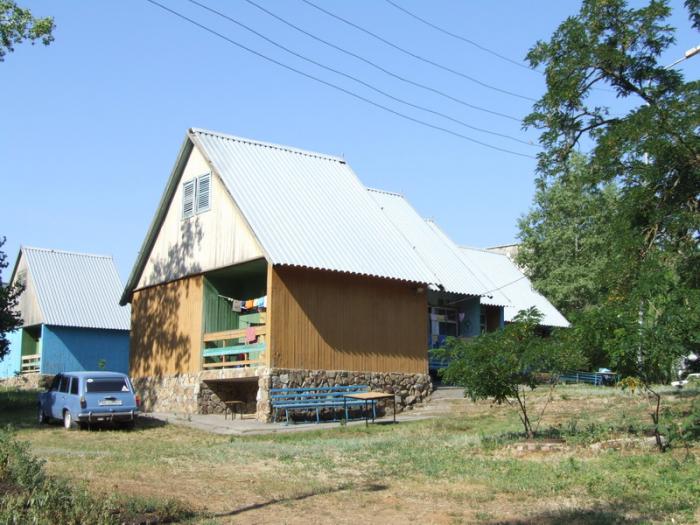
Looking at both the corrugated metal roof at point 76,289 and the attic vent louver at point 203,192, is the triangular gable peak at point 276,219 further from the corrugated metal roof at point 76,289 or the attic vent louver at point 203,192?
the corrugated metal roof at point 76,289

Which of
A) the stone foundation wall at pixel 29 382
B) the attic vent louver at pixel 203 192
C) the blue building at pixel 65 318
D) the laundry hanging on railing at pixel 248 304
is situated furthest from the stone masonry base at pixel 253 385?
the stone foundation wall at pixel 29 382

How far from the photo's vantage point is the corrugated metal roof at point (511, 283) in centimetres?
3838

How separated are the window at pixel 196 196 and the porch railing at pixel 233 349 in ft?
14.5

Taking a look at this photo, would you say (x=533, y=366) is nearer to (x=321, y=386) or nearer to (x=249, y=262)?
(x=321, y=386)

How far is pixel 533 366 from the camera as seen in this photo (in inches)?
610

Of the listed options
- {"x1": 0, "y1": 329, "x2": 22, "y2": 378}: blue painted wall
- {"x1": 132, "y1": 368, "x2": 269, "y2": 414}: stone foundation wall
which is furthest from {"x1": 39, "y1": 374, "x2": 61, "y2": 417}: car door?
{"x1": 0, "y1": 329, "x2": 22, "y2": 378}: blue painted wall

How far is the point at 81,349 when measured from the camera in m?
41.4

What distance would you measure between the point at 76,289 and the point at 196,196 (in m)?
18.3

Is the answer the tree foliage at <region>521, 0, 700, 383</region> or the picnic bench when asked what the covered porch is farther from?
the tree foliage at <region>521, 0, 700, 383</region>

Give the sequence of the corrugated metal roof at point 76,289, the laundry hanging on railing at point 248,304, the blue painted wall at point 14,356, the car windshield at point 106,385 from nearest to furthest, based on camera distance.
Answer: the car windshield at point 106,385, the laundry hanging on railing at point 248,304, the corrugated metal roof at point 76,289, the blue painted wall at point 14,356

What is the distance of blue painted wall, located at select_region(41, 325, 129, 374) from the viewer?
132 ft

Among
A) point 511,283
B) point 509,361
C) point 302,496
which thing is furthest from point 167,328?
point 302,496

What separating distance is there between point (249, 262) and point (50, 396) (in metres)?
7.30

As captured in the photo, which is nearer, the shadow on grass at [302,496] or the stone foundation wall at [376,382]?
the shadow on grass at [302,496]
